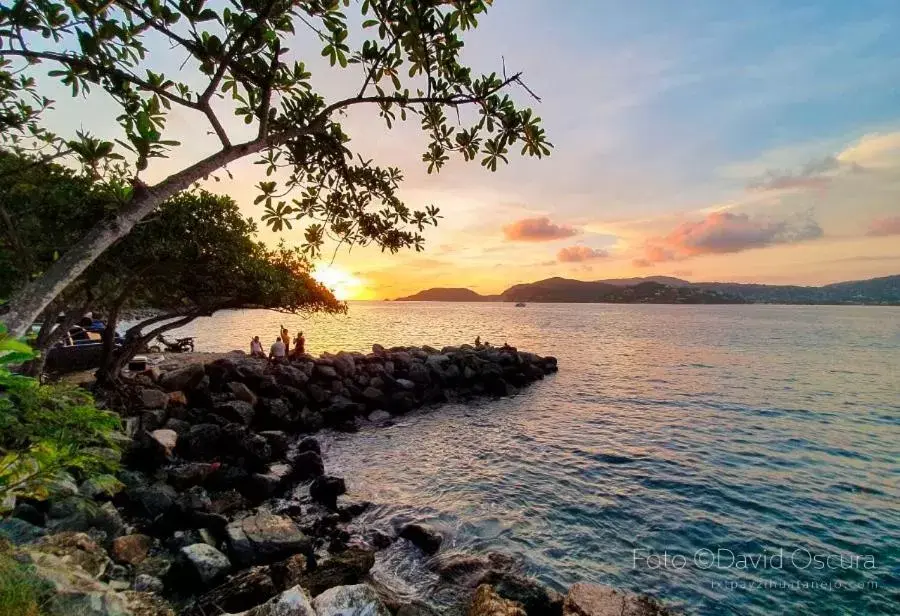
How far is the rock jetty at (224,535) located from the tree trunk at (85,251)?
1650 mm

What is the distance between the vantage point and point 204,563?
25.9 feet

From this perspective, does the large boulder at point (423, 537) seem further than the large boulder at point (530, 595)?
Yes

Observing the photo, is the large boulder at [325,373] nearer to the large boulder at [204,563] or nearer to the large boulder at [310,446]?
the large boulder at [310,446]

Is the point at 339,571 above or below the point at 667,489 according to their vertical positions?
above

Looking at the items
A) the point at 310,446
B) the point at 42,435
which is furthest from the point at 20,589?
the point at 310,446

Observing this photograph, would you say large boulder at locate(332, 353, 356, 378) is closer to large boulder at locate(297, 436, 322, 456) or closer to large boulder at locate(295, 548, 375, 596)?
large boulder at locate(297, 436, 322, 456)

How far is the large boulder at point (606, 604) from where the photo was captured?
23.8 feet

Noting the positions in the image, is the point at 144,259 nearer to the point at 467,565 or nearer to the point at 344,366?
the point at 344,366

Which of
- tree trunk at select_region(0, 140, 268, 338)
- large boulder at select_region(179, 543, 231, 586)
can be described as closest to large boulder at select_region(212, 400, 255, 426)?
large boulder at select_region(179, 543, 231, 586)

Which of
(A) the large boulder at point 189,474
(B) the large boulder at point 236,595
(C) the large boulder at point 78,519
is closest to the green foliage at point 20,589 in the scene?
(B) the large boulder at point 236,595

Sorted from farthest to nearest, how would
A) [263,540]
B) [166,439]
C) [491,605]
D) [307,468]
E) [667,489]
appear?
1. [307,468]
2. [667,489]
3. [166,439]
4. [263,540]
5. [491,605]

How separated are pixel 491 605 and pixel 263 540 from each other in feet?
15.9

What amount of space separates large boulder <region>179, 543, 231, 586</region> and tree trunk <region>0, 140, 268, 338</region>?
6620mm

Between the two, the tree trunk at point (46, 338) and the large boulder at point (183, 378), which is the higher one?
the tree trunk at point (46, 338)
